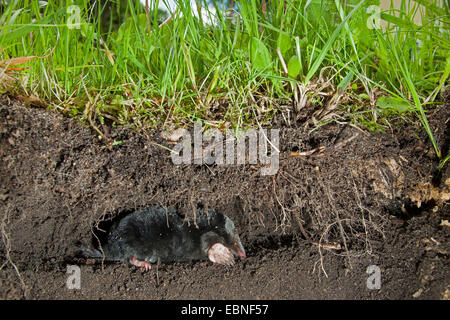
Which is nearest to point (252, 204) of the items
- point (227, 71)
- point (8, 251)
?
point (227, 71)

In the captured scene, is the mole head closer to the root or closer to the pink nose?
the pink nose

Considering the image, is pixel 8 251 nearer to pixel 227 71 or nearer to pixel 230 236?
pixel 230 236

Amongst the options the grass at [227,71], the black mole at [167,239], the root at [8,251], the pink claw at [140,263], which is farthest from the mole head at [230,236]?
the root at [8,251]

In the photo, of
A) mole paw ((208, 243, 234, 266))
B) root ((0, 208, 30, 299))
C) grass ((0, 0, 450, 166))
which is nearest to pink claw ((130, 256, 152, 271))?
mole paw ((208, 243, 234, 266))

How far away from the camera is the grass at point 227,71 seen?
963 mm

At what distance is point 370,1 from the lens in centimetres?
104

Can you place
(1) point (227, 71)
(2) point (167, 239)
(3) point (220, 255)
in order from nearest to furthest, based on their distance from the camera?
(1) point (227, 71), (3) point (220, 255), (2) point (167, 239)

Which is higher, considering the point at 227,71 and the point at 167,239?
the point at 227,71


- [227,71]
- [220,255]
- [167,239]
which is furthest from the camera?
[167,239]

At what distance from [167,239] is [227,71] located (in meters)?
0.67

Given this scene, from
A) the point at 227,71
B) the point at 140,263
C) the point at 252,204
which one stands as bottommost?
the point at 140,263

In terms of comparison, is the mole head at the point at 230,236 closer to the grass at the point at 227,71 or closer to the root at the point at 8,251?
the grass at the point at 227,71

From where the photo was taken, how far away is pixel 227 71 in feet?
→ 3.17

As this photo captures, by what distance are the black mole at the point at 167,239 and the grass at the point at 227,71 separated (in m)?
0.40
